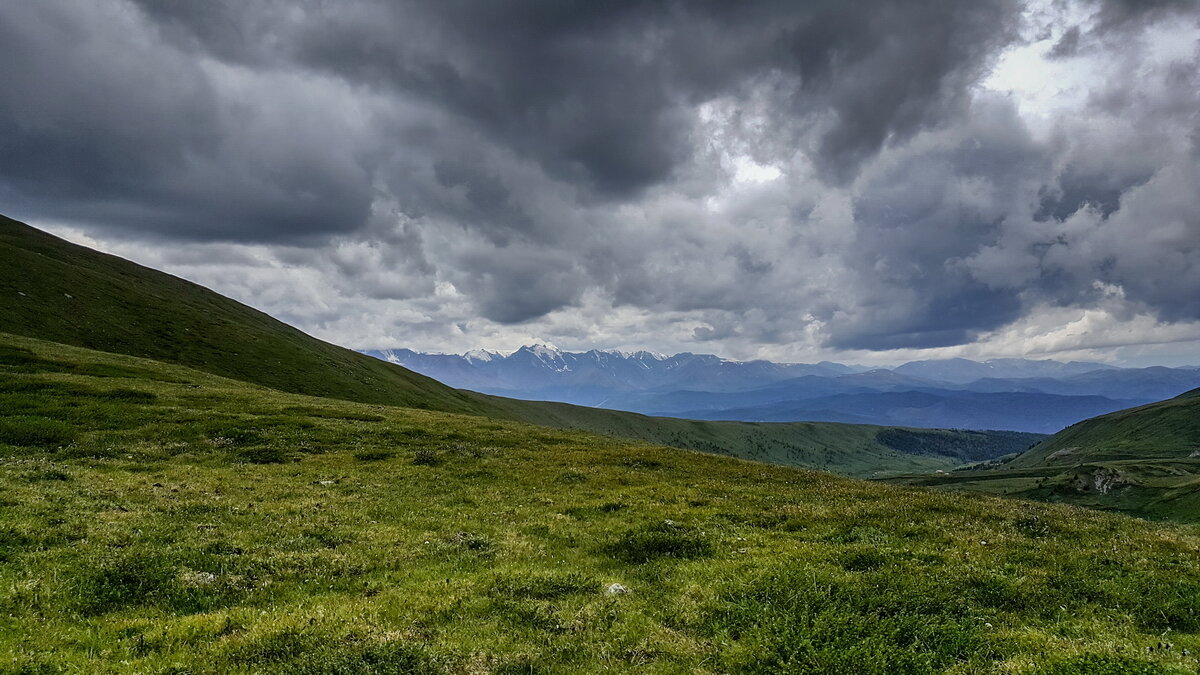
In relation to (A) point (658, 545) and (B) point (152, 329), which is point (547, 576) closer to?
(A) point (658, 545)

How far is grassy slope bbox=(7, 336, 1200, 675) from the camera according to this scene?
862 cm

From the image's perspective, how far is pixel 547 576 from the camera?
12.6 m

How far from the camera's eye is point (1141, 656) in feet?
26.2

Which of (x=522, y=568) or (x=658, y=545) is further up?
(x=658, y=545)

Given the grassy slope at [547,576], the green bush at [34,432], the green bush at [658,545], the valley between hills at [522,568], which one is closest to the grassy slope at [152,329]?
the green bush at [34,432]

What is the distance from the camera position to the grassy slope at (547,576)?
862 cm

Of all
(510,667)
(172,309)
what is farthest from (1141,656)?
(172,309)

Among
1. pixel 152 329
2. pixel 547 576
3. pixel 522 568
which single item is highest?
pixel 152 329

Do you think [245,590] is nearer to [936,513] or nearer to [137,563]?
[137,563]

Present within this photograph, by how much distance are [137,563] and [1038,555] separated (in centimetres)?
2207

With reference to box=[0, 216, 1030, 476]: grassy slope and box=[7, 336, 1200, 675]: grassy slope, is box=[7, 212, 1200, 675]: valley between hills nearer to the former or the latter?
box=[7, 336, 1200, 675]: grassy slope

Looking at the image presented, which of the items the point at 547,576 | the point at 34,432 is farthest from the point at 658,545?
the point at 34,432

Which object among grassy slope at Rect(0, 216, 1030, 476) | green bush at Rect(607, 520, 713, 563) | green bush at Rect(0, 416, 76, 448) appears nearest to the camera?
green bush at Rect(607, 520, 713, 563)

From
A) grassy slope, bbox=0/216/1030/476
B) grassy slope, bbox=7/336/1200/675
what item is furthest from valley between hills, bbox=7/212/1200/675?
grassy slope, bbox=0/216/1030/476
